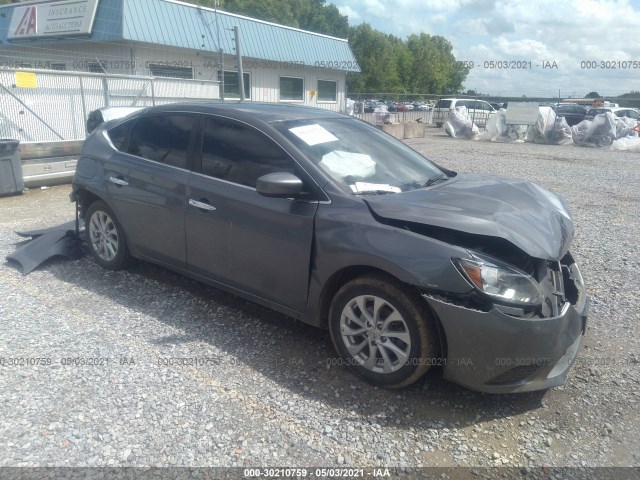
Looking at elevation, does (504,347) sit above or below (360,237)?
below

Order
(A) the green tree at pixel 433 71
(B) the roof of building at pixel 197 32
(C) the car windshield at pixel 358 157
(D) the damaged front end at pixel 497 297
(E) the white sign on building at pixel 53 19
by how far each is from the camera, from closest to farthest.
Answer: (D) the damaged front end at pixel 497 297 → (C) the car windshield at pixel 358 157 → (B) the roof of building at pixel 197 32 → (E) the white sign on building at pixel 53 19 → (A) the green tree at pixel 433 71

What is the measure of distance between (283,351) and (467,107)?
99.0 ft

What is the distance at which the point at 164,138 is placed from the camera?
4.63 m

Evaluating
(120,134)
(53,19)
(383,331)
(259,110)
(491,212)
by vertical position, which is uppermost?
(53,19)

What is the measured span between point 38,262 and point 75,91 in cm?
737

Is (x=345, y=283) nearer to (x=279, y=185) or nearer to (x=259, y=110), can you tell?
(x=279, y=185)

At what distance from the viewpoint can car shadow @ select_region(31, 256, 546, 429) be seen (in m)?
3.21

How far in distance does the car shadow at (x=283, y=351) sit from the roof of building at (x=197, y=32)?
1319cm

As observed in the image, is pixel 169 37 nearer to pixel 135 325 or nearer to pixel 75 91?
pixel 75 91

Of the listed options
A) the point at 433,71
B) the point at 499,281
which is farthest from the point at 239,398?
the point at 433,71

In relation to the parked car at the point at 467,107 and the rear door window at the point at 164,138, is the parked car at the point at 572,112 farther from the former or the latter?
the rear door window at the point at 164,138

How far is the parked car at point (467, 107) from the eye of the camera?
3084 cm

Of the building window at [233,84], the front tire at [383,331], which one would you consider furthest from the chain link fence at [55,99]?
the front tire at [383,331]

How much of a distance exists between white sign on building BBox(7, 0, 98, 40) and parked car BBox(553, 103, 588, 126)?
21775mm
